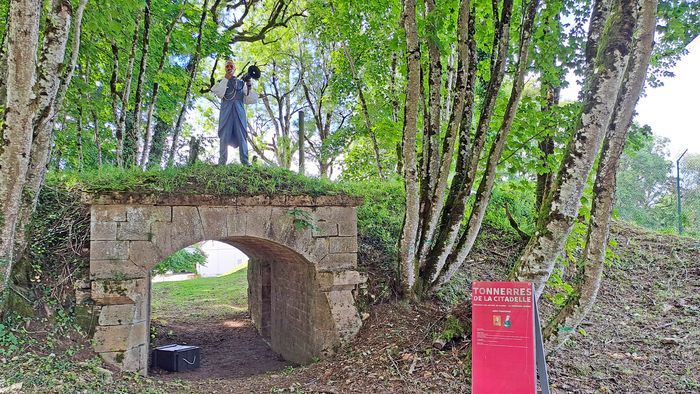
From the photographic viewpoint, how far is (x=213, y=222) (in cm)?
507

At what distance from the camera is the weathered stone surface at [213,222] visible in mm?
5043

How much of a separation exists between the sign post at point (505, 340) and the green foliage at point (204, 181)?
2572 mm

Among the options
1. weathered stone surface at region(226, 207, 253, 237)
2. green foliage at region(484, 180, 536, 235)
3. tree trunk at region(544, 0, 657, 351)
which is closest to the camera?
tree trunk at region(544, 0, 657, 351)

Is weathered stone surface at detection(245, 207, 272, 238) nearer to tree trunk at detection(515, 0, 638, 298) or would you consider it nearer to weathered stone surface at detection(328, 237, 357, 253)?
weathered stone surface at detection(328, 237, 357, 253)

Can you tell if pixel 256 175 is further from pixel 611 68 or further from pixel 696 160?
pixel 696 160

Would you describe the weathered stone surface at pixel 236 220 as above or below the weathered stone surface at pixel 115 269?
above

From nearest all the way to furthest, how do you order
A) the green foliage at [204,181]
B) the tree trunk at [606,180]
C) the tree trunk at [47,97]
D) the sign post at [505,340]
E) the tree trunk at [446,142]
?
1. the sign post at [505,340]
2. the tree trunk at [606,180]
3. the tree trunk at [47,97]
4. the green foliage at [204,181]
5. the tree trunk at [446,142]

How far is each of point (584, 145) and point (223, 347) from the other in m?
6.32

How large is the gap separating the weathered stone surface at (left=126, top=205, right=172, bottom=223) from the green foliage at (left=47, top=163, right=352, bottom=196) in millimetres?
189

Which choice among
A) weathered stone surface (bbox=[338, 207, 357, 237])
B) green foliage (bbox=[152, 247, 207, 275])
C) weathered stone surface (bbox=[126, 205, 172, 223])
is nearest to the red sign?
weathered stone surface (bbox=[338, 207, 357, 237])

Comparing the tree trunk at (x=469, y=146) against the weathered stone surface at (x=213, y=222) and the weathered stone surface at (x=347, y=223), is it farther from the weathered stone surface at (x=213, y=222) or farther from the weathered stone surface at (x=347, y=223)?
the weathered stone surface at (x=213, y=222)

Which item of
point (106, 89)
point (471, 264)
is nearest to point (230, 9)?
point (106, 89)

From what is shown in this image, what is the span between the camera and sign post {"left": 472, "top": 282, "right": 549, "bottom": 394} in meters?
3.38

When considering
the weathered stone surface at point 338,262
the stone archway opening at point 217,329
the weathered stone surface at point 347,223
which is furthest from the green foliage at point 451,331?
the stone archway opening at point 217,329
